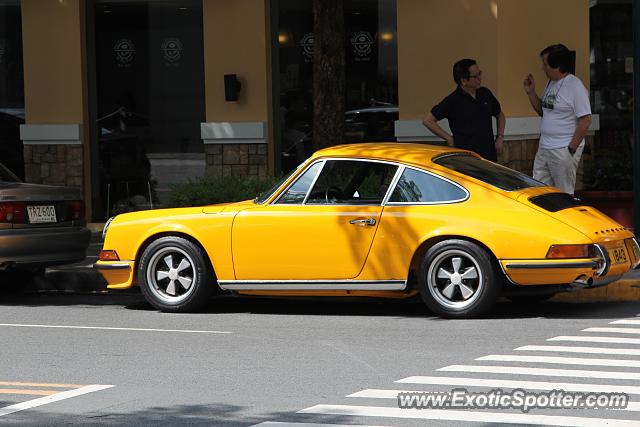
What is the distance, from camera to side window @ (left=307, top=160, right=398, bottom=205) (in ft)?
36.7

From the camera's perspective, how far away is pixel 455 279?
420 inches

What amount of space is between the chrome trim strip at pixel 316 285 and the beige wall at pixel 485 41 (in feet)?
20.5

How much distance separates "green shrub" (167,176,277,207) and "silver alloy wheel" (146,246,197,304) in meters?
3.96

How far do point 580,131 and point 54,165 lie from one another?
323 inches

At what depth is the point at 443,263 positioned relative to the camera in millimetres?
10695

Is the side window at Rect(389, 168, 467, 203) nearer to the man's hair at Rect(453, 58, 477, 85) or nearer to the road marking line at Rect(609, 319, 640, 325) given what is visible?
the road marking line at Rect(609, 319, 640, 325)

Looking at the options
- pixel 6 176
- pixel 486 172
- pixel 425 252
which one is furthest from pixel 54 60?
→ pixel 425 252

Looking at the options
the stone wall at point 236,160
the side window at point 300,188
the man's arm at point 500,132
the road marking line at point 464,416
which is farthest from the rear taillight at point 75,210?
the road marking line at point 464,416

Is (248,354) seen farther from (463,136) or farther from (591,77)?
(591,77)

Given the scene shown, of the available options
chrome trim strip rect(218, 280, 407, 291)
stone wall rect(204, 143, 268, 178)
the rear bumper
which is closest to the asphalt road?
chrome trim strip rect(218, 280, 407, 291)

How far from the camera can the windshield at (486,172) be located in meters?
11.1

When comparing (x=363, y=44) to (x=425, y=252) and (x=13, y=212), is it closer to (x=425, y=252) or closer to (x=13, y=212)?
(x=13, y=212)

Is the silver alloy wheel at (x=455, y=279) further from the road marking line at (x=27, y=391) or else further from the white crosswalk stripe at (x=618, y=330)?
the road marking line at (x=27, y=391)

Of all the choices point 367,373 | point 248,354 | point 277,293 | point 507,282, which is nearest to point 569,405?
point 367,373
